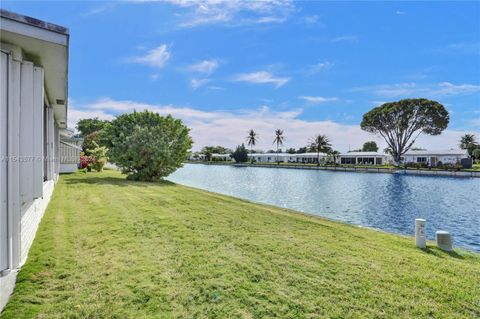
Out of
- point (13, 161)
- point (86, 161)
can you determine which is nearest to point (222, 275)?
point (13, 161)

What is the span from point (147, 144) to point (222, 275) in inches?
575

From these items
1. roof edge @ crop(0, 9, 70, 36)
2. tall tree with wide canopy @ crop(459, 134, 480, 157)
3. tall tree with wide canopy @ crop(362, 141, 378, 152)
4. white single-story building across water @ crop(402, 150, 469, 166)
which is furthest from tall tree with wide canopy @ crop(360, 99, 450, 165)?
roof edge @ crop(0, 9, 70, 36)

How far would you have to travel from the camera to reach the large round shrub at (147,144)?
56.7 ft

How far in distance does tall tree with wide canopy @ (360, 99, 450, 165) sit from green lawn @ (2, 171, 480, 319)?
52.9m

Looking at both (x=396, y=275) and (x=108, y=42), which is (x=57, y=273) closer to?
(x=396, y=275)

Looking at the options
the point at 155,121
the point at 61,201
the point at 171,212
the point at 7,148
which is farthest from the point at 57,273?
the point at 155,121

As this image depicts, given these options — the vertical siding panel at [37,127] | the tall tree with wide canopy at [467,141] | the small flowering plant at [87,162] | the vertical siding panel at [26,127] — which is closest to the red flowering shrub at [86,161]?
the small flowering plant at [87,162]

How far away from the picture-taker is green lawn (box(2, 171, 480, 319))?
310cm

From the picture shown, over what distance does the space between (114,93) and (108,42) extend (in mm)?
21018

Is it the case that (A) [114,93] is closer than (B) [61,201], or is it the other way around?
(B) [61,201]

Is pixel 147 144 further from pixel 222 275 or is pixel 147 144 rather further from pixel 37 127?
pixel 222 275

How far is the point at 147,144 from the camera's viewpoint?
17.2 metres

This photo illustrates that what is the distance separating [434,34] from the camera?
20250 mm

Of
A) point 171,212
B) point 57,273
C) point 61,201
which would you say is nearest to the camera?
point 57,273
